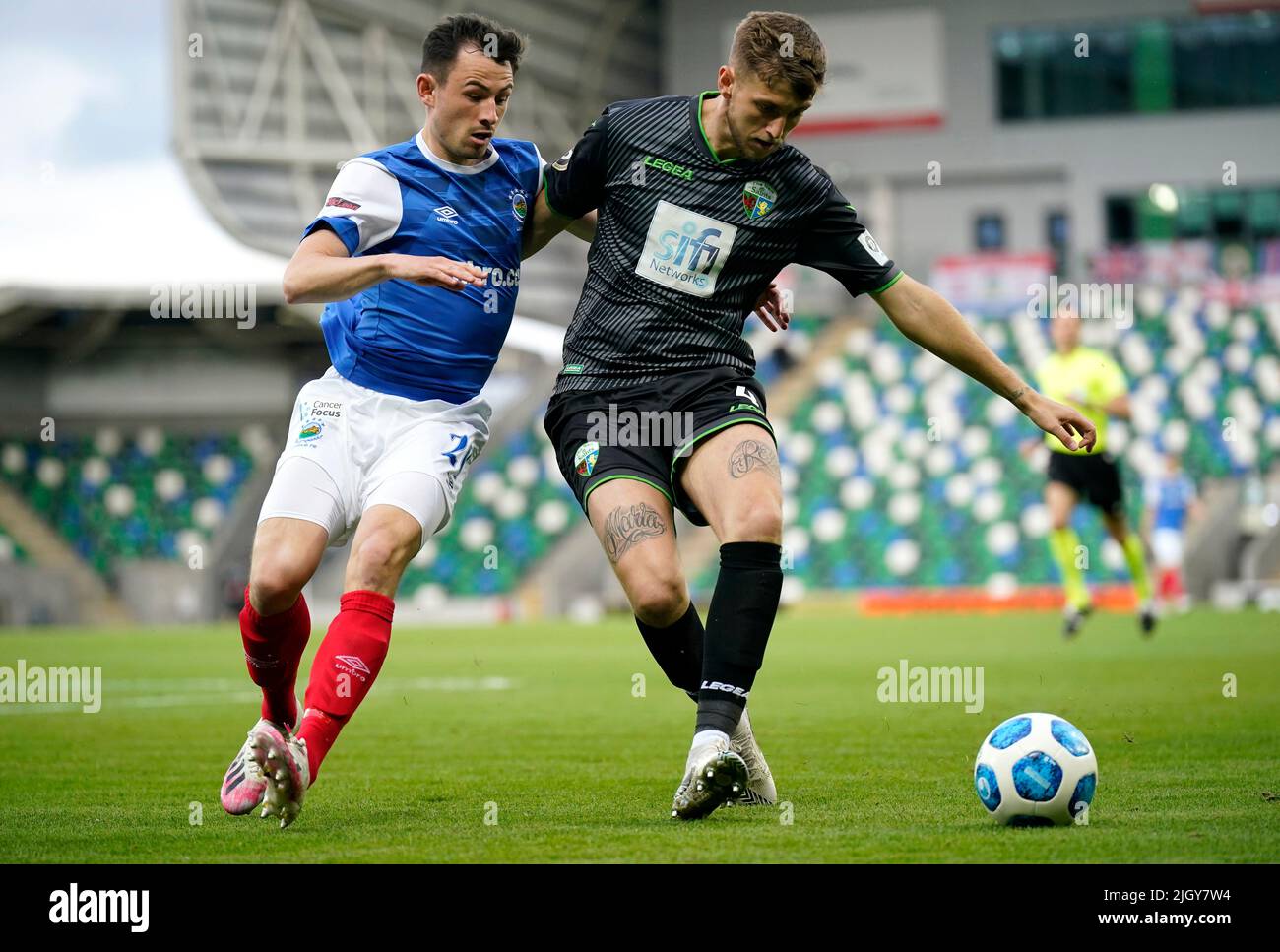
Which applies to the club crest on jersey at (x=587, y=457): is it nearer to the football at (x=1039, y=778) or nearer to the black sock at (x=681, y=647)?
the black sock at (x=681, y=647)

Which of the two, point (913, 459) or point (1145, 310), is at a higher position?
point (1145, 310)

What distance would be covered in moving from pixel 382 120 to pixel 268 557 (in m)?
25.3

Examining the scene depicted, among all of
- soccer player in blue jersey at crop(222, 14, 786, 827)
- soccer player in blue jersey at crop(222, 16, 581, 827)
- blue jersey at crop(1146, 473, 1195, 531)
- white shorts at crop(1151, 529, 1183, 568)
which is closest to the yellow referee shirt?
white shorts at crop(1151, 529, 1183, 568)

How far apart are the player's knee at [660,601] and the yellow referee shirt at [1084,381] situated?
9225 millimetres

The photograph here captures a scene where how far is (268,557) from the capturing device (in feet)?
16.3

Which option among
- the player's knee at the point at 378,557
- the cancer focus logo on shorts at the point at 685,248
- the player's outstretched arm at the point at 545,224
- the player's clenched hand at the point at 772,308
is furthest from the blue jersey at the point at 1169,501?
the player's knee at the point at 378,557

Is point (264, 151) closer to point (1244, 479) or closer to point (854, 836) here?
point (1244, 479)

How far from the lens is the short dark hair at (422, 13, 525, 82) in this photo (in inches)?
206

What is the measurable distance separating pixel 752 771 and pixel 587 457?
111cm

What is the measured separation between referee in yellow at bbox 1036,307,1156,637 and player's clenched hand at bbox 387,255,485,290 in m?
9.67

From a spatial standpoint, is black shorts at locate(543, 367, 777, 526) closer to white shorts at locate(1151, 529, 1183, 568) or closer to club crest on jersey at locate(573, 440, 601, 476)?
club crest on jersey at locate(573, 440, 601, 476)
